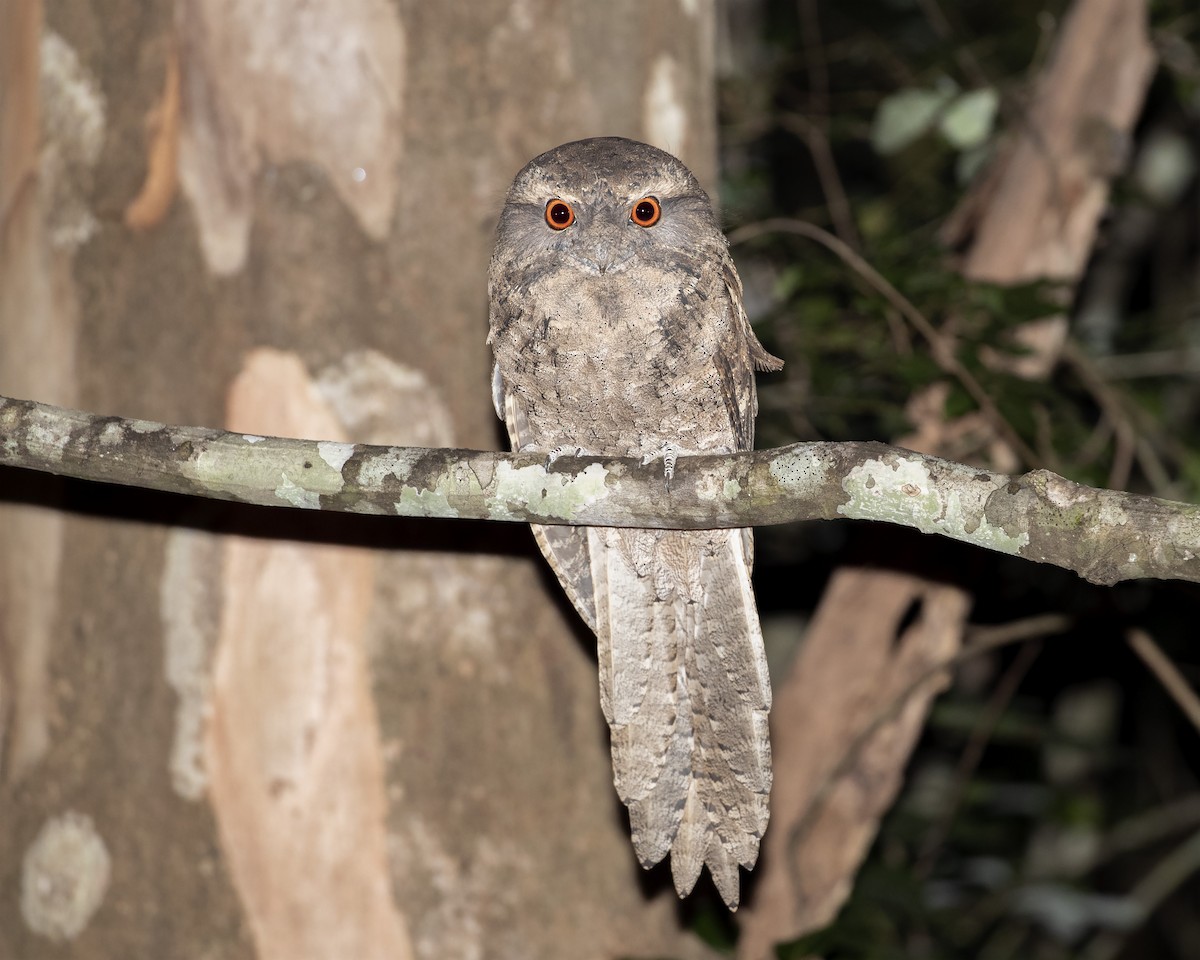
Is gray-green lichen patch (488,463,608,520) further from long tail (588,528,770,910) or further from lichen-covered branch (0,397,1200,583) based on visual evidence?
long tail (588,528,770,910)

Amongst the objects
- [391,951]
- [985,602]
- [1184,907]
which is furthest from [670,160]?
[1184,907]

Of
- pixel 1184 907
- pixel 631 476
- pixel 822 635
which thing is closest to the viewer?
pixel 631 476

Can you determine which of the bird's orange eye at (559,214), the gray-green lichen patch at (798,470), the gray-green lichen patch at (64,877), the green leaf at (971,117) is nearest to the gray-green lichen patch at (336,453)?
the gray-green lichen patch at (798,470)

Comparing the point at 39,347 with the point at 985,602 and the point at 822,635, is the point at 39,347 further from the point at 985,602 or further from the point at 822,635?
the point at 985,602

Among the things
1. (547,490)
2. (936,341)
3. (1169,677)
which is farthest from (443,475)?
(1169,677)

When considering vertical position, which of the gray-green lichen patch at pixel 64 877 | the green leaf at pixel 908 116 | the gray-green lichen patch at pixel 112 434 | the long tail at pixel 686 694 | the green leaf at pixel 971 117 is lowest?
the gray-green lichen patch at pixel 64 877

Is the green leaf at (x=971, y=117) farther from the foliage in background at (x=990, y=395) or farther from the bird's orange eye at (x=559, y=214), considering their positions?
the bird's orange eye at (x=559, y=214)
